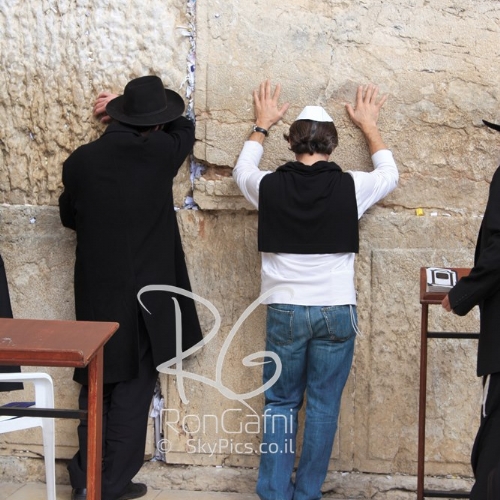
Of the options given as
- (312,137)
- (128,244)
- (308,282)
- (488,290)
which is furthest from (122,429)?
(488,290)

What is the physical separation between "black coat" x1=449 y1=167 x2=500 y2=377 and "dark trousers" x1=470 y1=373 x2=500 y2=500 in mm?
72

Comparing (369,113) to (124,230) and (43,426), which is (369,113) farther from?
(43,426)

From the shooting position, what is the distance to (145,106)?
12.6 ft

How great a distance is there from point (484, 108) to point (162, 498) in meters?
2.30

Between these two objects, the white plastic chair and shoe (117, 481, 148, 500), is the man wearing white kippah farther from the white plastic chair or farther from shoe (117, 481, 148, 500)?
the white plastic chair

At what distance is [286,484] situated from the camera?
147 inches

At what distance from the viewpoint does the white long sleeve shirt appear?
357cm

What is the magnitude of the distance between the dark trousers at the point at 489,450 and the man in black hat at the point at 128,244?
1.54 metres

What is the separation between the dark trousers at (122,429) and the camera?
3.86 metres

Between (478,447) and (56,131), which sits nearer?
(478,447)

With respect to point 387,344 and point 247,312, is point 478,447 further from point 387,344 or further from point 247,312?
point 247,312

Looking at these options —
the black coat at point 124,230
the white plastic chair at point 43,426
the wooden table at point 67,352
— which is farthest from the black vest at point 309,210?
the white plastic chair at point 43,426

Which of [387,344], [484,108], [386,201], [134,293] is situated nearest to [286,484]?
[387,344]

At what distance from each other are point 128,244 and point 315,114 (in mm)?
976
